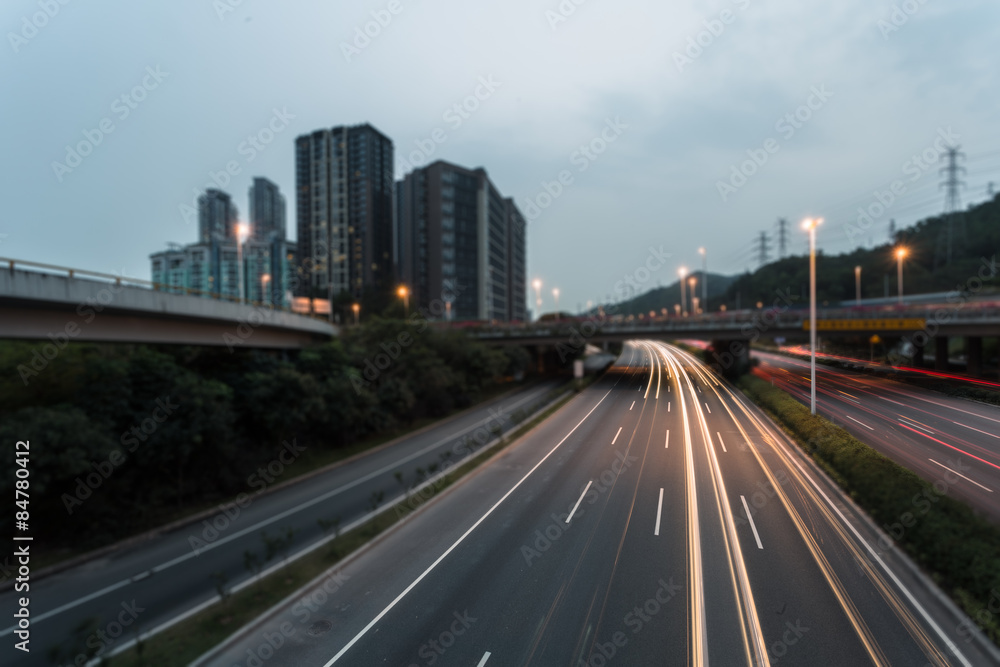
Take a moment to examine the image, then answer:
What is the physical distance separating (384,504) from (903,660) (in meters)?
15.9

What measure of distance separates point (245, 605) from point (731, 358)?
42.6 metres

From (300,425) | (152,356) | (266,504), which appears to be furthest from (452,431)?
(152,356)

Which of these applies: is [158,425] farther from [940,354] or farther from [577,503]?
[940,354]

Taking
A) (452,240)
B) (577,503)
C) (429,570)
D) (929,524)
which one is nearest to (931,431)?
(929,524)

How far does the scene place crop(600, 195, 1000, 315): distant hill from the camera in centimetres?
7456

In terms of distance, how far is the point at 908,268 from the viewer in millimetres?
86000

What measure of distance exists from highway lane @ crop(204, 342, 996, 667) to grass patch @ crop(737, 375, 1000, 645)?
524mm

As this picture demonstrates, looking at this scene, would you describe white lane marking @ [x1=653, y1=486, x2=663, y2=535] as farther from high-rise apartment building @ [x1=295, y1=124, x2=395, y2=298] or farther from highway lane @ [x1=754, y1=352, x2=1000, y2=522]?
high-rise apartment building @ [x1=295, y1=124, x2=395, y2=298]

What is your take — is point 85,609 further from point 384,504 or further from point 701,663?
point 701,663

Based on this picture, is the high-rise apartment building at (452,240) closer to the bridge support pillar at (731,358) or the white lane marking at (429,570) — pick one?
the bridge support pillar at (731,358)

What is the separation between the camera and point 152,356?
19969 mm

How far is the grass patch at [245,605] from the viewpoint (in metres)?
9.39

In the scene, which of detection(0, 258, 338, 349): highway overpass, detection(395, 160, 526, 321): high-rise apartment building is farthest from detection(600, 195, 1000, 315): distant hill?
detection(0, 258, 338, 349): highway overpass

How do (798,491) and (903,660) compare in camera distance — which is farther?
(798,491)
